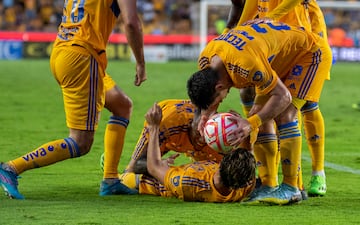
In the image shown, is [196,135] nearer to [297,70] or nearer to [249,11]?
[297,70]

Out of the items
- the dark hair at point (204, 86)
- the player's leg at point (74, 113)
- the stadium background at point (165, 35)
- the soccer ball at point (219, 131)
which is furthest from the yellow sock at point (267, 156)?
the stadium background at point (165, 35)

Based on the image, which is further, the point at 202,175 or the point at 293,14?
the point at 293,14

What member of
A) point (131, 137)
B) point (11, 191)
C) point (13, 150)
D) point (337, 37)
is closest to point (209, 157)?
point (11, 191)

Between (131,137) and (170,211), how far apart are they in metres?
5.10

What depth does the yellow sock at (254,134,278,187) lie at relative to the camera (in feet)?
23.4

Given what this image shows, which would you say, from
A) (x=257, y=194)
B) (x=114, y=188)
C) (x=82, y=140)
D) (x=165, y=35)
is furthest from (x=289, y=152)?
(x=165, y=35)

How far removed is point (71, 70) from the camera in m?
7.07

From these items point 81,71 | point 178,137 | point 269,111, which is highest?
point 81,71

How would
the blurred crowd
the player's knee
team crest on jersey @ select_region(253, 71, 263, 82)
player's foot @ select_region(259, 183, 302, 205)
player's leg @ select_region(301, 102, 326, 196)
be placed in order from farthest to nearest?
the blurred crowd < player's leg @ select_region(301, 102, 326, 196) < the player's knee < player's foot @ select_region(259, 183, 302, 205) < team crest on jersey @ select_region(253, 71, 263, 82)

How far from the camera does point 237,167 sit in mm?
6562

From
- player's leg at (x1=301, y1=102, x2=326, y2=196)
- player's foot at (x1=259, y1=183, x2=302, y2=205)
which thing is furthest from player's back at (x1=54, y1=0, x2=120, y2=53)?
player's leg at (x1=301, y1=102, x2=326, y2=196)

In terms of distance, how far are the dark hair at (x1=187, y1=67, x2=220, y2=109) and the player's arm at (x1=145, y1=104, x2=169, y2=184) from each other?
2.03 ft

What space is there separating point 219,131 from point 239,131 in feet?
0.53

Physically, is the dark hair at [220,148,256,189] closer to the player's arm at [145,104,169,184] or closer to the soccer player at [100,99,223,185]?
the player's arm at [145,104,169,184]
